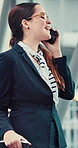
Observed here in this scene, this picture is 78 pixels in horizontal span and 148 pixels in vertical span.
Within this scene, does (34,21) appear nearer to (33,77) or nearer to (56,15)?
(33,77)

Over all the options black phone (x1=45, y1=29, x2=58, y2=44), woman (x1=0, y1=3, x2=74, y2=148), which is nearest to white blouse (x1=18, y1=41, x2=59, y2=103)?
woman (x1=0, y1=3, x2=74, y2=148)

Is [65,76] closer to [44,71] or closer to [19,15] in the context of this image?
[44,71]

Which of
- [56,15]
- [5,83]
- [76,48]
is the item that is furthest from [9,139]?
[56,15]

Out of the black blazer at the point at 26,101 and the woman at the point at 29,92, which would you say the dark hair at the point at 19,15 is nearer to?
the woman at the point at 29,92

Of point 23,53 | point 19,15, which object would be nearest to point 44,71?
point 23,53

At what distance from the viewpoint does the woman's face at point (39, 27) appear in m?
1.31

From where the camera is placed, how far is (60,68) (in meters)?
1.36

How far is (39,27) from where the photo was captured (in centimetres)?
131

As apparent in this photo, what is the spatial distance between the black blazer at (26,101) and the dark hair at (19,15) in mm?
112

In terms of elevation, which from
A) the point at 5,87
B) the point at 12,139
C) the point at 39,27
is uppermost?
the point at 39,27

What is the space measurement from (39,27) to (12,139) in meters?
0.38

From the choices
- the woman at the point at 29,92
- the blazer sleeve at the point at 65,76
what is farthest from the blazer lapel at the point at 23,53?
the blazer sleeve at the point at 65,76

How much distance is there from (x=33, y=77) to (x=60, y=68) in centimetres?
15

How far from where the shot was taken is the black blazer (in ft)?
3.95
